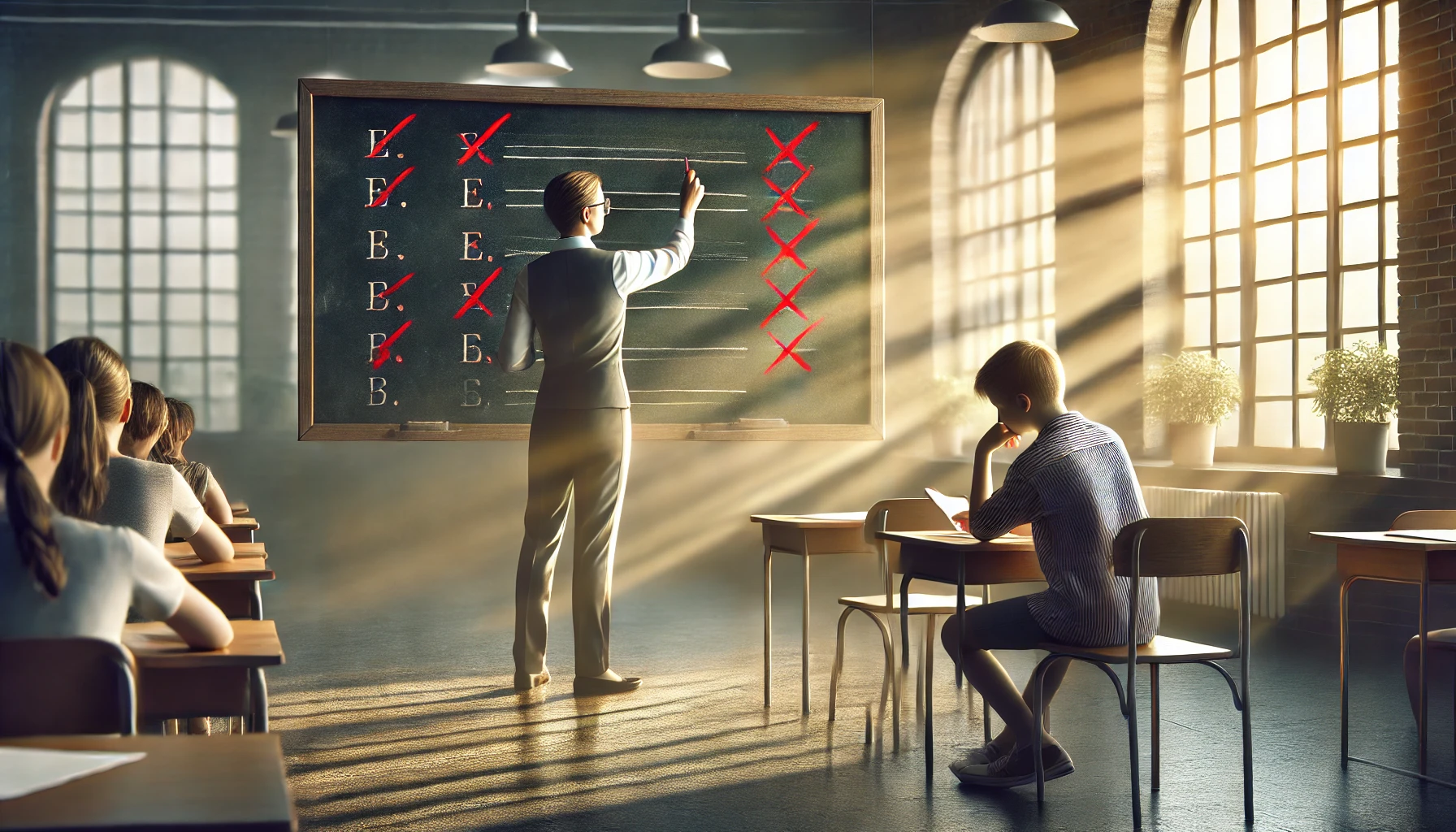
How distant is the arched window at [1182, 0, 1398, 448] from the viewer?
6.66 meters

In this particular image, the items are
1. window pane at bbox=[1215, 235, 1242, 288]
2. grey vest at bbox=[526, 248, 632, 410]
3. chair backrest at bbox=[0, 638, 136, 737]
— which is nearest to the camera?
chair backrest at bbox=[0, 638, 136, 737]

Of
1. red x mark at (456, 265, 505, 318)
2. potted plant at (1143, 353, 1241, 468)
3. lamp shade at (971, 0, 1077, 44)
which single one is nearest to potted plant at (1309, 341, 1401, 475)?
potted plant at (1143, 353, 1241, 468)

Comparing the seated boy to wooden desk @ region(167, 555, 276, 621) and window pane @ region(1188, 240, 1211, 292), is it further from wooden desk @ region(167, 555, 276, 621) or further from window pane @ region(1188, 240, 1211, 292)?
window pane @ region(1188, 240, 1211, 292)

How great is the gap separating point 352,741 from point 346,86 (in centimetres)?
266

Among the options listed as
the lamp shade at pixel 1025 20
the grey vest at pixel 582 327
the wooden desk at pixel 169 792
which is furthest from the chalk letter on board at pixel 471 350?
the wooden desk at pixel 169 792

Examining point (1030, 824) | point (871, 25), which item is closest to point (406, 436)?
point (1030, 824)

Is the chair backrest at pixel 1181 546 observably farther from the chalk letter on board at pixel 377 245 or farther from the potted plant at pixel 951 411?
the potted plant at pixel 951 411

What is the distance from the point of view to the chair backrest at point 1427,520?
402 cm

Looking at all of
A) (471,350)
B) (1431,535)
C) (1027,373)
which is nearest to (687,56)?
(471,350)

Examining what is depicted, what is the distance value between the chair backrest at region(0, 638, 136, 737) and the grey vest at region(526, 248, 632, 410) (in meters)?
3.22

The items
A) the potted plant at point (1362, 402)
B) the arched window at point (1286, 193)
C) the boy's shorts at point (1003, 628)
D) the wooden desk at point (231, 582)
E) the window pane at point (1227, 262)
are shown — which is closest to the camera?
the wooden desk at point (231, 582)

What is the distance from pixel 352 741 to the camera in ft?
13.7

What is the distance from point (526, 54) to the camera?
6.96 metres

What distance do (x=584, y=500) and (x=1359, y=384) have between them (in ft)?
11.8
